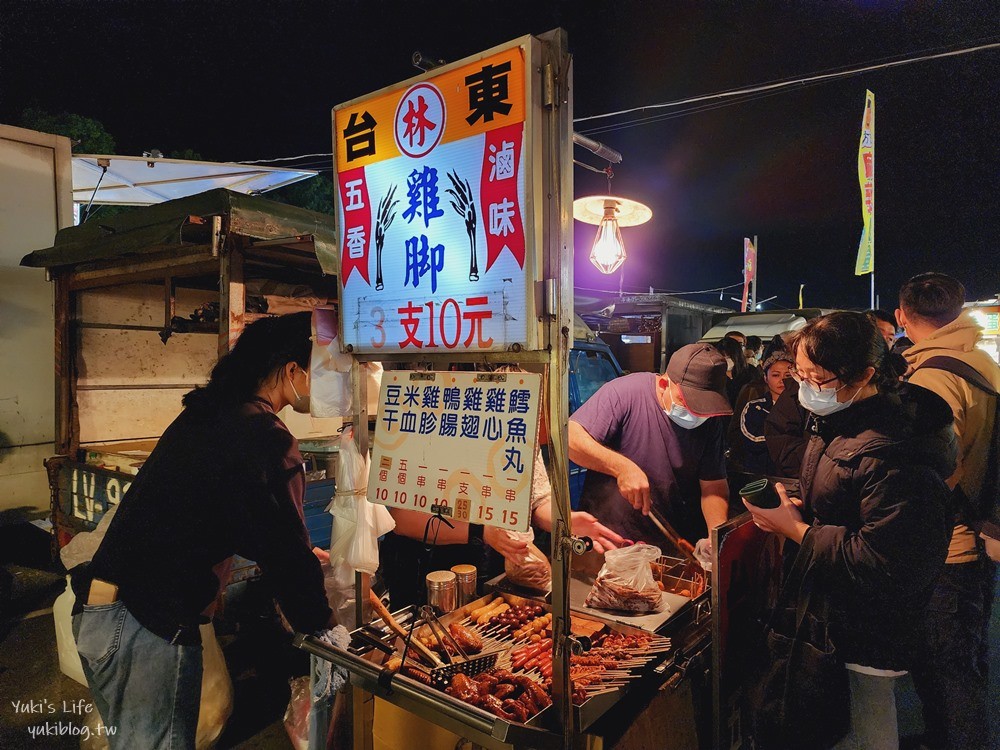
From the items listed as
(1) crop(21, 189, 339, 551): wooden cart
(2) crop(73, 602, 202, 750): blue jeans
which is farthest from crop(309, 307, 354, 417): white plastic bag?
(1) crop(21, 189, 339, 551): wooden cart

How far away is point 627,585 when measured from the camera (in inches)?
106

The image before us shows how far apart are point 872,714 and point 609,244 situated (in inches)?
246

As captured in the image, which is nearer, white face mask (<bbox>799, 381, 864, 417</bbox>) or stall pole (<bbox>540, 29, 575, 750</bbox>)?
stall pole (<bbox>540, 29, 575, 750</bbox>)

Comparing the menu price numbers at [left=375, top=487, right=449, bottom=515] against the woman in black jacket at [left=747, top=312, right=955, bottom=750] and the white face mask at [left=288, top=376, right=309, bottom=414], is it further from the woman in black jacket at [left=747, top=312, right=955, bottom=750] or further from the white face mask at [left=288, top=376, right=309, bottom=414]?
the woman in black jacket at [left=747, top=312, right=955, bottom=750]

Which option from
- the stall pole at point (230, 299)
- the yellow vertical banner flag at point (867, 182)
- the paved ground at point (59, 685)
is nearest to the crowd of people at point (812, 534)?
the paved ground at point (59, 685)

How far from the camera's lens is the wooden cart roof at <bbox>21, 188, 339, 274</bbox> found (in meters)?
4.45

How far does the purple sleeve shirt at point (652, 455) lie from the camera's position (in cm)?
378

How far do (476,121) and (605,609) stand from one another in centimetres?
236

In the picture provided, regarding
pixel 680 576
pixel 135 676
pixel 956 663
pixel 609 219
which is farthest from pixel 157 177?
pixel 956 663

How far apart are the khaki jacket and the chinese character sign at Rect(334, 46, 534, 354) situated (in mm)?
2967

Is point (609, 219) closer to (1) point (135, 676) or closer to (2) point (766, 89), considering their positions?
(2) point (766, 89)

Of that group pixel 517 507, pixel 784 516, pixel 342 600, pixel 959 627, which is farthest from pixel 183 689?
pixel 959 627

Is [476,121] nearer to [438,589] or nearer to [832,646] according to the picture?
[438,589]

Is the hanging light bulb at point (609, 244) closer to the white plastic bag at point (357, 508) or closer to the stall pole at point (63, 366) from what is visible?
the white plastic bag at point (357, 508)
